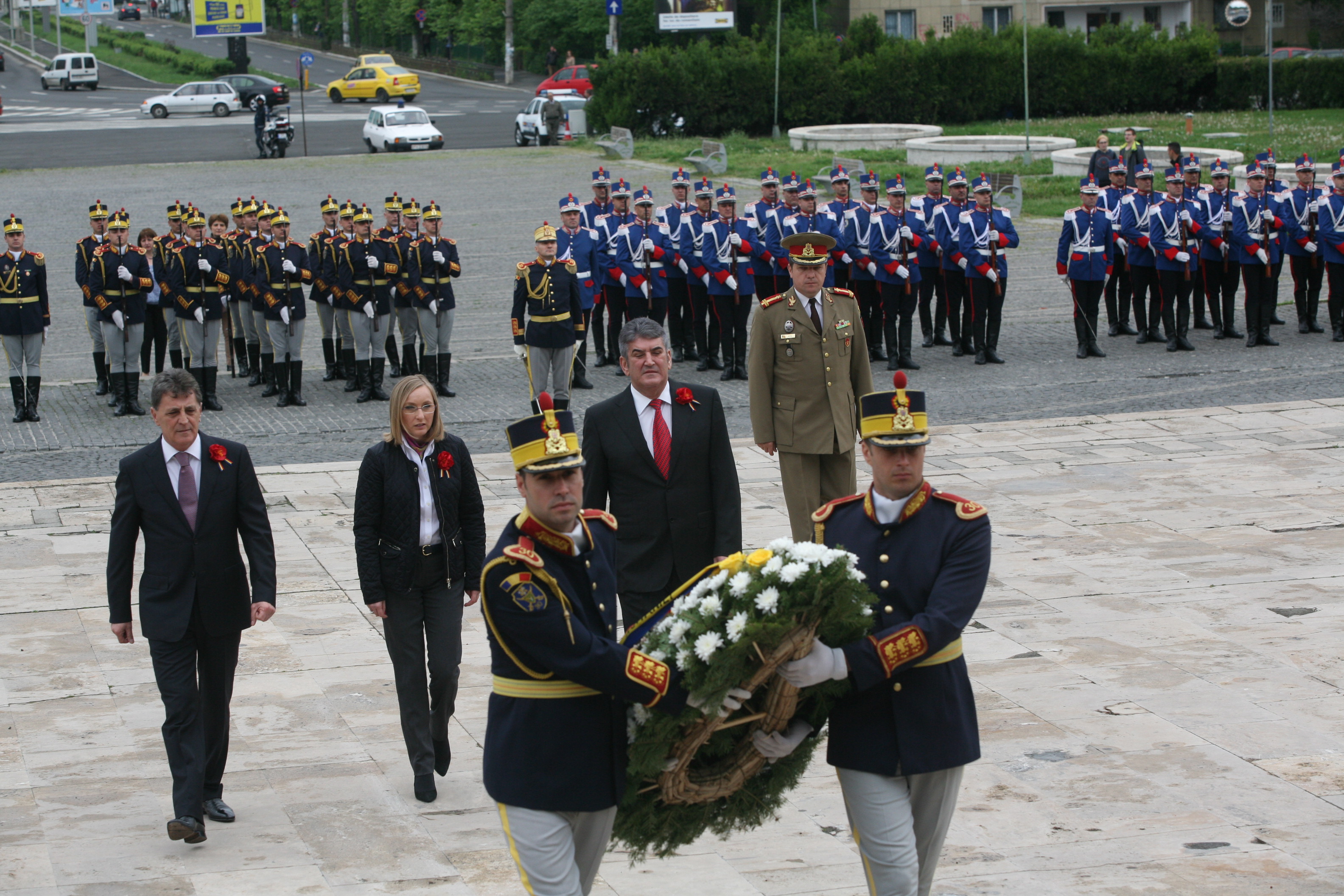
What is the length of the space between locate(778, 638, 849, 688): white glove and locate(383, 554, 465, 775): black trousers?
2.63 m

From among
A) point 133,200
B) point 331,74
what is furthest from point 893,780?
point 331,74

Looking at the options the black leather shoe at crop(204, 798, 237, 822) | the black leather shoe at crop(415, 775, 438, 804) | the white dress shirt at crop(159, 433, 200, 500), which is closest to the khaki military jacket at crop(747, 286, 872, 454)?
the black leather shoe at crop(415, 775, 438, 804)

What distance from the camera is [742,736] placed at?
4.25 m

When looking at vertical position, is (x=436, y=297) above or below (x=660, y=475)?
above

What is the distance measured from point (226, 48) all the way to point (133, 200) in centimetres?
5945

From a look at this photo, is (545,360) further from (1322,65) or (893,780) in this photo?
(1322,65)

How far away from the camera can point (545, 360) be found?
48.6 feet

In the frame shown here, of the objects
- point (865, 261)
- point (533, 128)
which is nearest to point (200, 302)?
point (865, 261)

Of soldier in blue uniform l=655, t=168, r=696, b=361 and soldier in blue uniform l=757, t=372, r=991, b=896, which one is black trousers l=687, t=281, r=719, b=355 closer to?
soldier in blue uniform l=655, t=168, r=696, b=361

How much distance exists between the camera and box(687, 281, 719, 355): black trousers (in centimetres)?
1688

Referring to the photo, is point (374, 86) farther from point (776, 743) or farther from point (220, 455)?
point (776, 743)

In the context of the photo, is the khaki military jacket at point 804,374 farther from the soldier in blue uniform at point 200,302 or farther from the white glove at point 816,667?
the soldier in blue uniform at point 200,302

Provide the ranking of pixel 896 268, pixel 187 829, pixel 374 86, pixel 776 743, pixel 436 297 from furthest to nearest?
pixel 374 86 < pixel 896 268 < pixel 436 297 < pixel 187 829 < pixel 776 743

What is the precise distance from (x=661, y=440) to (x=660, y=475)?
0.15m
